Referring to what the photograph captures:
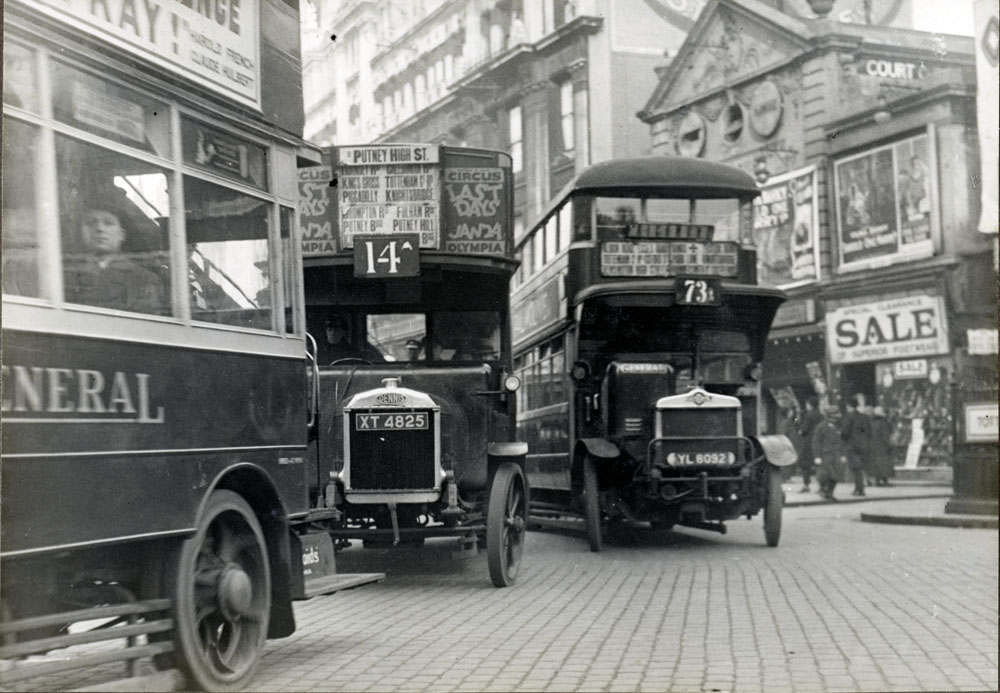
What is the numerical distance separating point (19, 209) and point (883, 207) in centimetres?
1268

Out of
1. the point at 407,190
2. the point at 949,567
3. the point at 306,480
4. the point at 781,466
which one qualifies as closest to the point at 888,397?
the point at 781,466

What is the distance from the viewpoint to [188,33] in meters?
5.08

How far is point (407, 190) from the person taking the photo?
31.3ft

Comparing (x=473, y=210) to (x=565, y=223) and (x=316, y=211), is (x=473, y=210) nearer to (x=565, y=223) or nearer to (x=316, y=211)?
(x=316, y=211)

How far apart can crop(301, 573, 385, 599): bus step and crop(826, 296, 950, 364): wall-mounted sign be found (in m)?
7.16

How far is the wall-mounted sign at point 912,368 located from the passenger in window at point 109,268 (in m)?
10.9

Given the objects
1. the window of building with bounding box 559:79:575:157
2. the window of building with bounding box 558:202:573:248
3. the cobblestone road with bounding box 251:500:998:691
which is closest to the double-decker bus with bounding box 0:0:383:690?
the cobblestone road with bounding box 251:500:998:691

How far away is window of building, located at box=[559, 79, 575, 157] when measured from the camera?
10.6 m

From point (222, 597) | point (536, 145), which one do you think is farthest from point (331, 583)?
point (536, 145)

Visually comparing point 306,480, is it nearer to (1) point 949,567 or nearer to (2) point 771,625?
(2) point 771,625

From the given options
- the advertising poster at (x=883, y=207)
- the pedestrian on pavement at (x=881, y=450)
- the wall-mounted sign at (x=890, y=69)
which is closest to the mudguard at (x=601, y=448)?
the advertising poster at (x=883, y=207)

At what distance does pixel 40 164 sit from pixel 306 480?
7.79 ft

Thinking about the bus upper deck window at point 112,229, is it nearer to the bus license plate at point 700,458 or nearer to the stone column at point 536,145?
the stone column at point 536,145

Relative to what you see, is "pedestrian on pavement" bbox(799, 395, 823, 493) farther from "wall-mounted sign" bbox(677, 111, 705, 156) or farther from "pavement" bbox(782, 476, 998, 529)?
"wall-mounted sign" bbox(677, 111, 705, 156)
